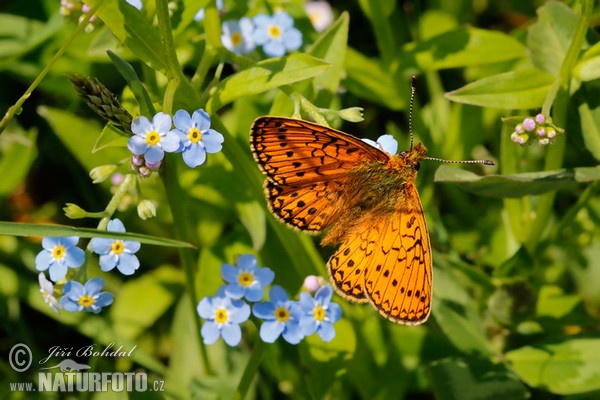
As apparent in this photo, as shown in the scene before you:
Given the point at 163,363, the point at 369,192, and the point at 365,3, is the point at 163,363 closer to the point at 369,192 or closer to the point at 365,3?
the point at 369,192

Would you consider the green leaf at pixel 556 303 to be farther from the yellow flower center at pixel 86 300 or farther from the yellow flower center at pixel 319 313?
the yellow flower center at pixel 86 300

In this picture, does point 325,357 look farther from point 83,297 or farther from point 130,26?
point 130,26

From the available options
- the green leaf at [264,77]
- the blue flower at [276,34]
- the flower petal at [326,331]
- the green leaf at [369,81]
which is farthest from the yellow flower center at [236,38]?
the flower petal at [326,331]

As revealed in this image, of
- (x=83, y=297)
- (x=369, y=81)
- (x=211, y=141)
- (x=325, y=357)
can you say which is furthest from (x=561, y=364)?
(x=83, y=297)

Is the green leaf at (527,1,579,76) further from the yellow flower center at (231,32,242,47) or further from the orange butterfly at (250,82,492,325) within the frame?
the yellow flower center at (231,32,242,47)


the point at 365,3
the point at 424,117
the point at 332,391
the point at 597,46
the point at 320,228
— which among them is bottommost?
the point at 332,391

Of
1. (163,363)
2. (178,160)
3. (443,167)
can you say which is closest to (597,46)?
(443,167)
